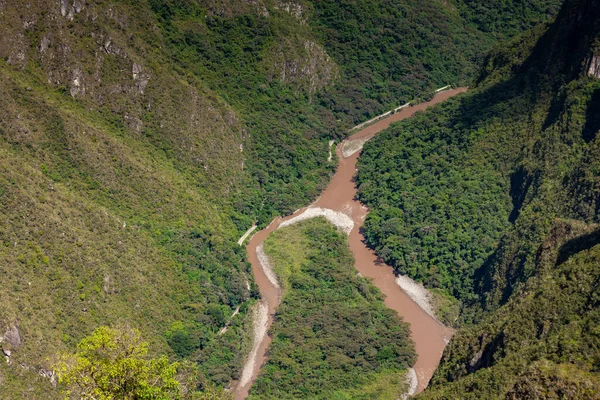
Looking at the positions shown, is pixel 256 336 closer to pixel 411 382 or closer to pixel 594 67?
pixel 411 382

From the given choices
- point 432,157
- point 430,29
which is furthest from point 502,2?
point 432,157

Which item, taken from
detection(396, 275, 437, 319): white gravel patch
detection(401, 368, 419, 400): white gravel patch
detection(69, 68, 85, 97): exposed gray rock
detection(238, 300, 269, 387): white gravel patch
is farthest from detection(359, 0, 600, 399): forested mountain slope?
detection(69, 68, 85, 97): exposed gray rock

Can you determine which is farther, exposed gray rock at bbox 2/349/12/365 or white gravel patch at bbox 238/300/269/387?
white gravel patch at bbox 238/300/269/387

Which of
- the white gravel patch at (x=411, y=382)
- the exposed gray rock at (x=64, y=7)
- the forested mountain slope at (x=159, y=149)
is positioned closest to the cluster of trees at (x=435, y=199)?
the forested mountain slope at (x=159, y=149)

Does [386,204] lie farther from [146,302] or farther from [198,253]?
[146,302]

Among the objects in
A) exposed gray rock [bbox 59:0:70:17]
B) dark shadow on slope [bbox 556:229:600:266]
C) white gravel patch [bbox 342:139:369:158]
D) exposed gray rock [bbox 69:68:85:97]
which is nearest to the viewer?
dark shadow on slope [bbox 556:229:600:266]

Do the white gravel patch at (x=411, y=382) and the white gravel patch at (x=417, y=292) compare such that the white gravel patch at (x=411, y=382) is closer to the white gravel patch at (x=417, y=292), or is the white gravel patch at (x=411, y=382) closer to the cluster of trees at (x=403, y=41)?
the white gravel patch at (x=417, y=292)

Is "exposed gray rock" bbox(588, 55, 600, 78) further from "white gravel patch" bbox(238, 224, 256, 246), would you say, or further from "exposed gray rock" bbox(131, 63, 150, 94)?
"exposed gray rock" bbox(131, 63, 150, 94)
